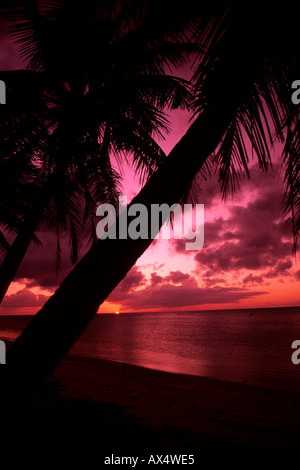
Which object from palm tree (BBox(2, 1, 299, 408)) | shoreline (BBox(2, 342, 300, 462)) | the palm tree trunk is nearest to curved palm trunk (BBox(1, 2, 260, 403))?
palm tree (BBox(2, 1, 299, 408))

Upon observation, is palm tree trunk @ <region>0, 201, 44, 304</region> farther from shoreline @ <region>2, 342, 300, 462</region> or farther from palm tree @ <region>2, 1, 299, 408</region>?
palm tree @ <region>2, 1, 299, 408</region>

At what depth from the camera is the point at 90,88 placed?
16.0ft

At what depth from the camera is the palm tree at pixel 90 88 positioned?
429cm

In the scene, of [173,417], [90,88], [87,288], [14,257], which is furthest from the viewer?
[90,88]

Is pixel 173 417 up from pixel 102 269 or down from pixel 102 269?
down

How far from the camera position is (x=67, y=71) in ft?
15.4

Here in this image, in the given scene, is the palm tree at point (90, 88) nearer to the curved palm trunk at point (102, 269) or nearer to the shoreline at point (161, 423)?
the shoreline at point (161, 423)

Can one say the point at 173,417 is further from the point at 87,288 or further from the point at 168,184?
the point at 168,184

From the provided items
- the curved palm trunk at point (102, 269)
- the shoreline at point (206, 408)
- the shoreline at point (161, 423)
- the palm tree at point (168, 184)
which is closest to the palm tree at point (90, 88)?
the shoreline at point (161, 423)

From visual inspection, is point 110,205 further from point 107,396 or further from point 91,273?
point 91,273

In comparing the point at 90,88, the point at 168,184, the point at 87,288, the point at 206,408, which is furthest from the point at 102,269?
the point at 206,408

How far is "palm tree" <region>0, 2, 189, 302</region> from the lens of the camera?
4.29m

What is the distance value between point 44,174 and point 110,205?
4.41ft
